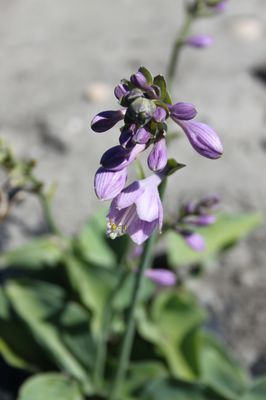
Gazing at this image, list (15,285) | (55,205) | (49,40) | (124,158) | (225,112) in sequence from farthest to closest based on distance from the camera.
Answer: (49,40) < (225,112) < (55,205) < (15,285) < (124,158)

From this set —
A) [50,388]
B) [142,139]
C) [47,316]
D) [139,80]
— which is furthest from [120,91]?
[50,388]

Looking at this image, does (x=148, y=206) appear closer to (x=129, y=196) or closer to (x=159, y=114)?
(x=129, y=196)

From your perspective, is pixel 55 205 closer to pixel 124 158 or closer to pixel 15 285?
pixel 15 285

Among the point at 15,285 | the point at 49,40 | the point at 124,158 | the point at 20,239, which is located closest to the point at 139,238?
the point at 124,158

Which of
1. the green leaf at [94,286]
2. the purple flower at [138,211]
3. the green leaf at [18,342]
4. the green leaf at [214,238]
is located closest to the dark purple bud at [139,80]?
the purple flower at [138,211]

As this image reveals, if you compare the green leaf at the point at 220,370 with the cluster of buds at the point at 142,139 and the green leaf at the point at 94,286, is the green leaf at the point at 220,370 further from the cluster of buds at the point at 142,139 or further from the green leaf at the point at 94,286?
the cluster of buds at the point at 142,139

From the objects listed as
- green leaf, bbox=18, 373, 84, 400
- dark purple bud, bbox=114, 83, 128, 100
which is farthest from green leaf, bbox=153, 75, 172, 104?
green leaf, bbox=18, 373, 84, 400
